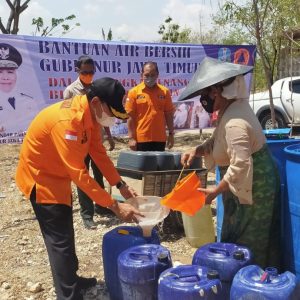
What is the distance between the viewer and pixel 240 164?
8.73 feet

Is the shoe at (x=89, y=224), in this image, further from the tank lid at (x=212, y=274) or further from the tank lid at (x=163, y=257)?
the tank lid at (x=212, y=274)

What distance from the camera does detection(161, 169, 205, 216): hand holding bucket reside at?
9.54 ft

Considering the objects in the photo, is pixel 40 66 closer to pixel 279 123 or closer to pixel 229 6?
pixel 229 6

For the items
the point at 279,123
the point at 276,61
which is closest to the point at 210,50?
the point at 279,123

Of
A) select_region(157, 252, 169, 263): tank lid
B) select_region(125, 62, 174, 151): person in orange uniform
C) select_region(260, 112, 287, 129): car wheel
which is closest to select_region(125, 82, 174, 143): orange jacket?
select_region(125, 62, 174, 151): person in orange uniform

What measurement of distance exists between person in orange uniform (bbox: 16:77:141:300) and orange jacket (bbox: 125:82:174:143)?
206 cm

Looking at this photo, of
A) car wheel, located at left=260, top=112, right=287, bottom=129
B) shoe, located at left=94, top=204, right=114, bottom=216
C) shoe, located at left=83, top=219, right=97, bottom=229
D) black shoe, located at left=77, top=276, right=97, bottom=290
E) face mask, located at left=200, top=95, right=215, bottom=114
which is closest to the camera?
face mask, located at left=200, top=95, right=215, bottom=114

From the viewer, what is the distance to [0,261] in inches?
170

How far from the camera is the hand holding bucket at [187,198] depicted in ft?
9.54

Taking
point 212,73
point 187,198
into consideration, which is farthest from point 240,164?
point 212,73

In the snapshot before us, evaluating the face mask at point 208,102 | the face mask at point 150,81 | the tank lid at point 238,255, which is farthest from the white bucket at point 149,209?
the face mask at point 150,81

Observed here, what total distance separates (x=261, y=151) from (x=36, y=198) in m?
1.47

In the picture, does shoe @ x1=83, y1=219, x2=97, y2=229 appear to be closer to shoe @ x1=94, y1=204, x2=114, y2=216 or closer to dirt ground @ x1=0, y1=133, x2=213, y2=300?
dirt ground @ x1=0, y1=133, x2=213, y2=300

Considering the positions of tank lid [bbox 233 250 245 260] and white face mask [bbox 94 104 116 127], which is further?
white face mask [bbox 94 104 116 127]
